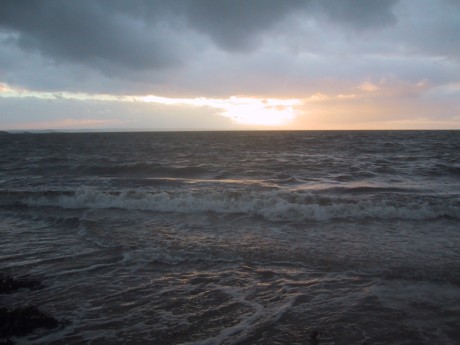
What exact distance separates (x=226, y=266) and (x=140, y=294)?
1.97 m

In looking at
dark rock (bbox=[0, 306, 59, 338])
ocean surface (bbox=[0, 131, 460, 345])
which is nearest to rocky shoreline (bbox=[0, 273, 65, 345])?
dark rock (bbox=[0, 306, 59, 338])

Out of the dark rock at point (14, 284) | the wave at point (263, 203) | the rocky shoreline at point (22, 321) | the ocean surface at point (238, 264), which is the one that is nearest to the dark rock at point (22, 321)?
the rocky shoreline at point (22, 321)

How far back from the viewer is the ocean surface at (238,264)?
16.3 ft

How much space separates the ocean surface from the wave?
69 millimetres

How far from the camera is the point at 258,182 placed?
19484 mm

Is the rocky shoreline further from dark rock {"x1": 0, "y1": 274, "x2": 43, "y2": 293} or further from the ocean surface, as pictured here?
dark rock {"x1": 0, "y1": 274, "x2": 43, "y2": 293}

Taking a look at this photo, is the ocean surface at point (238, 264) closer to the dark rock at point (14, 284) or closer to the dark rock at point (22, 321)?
the dark rock at point (22, 321)

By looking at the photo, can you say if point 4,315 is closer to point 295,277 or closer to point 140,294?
point 140,294

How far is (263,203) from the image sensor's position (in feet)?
44.5

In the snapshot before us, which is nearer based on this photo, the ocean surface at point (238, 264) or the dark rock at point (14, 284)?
the ocean surface at point (238, 264)

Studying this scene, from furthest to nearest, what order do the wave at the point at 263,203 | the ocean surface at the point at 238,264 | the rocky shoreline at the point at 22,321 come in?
the wave at the point at 263,203 < the ocean surface at the point at 238,264 < the rocky shoreline at the point at 22,321

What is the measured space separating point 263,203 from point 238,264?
6142 millimetres

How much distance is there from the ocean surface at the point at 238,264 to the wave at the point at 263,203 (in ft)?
0.23

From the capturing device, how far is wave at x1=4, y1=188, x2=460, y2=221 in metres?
12.3
